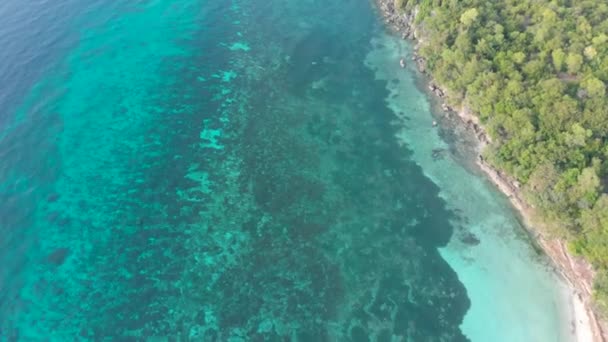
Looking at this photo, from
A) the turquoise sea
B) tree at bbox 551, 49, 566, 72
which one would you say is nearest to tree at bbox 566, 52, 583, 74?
tree at bbox 551, 49, 566, 72

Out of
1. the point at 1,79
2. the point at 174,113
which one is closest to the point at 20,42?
the point at 1,79

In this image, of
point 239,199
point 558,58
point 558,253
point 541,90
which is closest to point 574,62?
point 558,58

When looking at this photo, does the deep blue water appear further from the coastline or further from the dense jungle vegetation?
the dense jungle vegetation

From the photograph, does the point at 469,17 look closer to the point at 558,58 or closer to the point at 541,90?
the point at 558,58

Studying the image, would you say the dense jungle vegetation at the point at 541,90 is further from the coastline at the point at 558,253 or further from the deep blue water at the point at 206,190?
the deep blue water at the point at 206,190

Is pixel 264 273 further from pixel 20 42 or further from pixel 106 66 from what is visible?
pixel 20 42

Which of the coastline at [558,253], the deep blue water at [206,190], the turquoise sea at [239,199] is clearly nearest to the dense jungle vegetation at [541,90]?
the coastline at [558,253]
